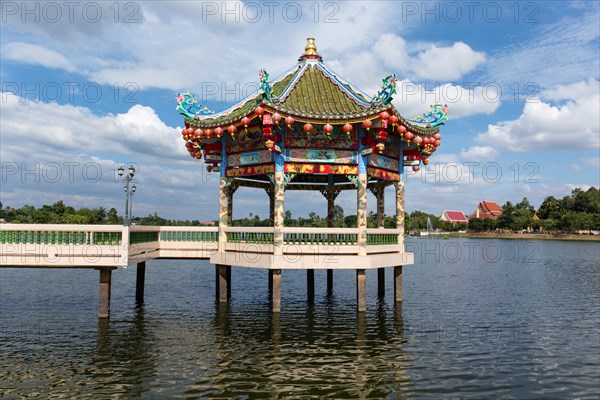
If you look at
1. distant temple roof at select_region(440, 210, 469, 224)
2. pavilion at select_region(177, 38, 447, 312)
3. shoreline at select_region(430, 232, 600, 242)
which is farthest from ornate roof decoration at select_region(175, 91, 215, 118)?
distant temple roof at select_region(440, 210, 469, 224)

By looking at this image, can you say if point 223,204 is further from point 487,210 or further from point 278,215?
point 487,210

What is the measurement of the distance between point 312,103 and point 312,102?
11cm

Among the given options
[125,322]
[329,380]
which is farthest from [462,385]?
[125,322]

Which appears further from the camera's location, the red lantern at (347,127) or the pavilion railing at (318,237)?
the pavilion railing at (318,237)

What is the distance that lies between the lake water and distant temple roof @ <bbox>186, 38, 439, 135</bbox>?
835 centimetres

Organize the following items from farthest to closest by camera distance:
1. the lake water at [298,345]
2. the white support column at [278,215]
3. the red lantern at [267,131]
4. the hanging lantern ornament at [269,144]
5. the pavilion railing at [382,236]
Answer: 1. the pavilion railing at [382,236]
2. the white support column at [278,215]
3. the hanging lantern ornament at [269,144]
4. the red lantern at [267,131]
5. the lake water at [298,345]

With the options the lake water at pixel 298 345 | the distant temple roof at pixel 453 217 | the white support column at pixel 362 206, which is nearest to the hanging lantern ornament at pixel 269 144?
the white support column at pixel 362 206

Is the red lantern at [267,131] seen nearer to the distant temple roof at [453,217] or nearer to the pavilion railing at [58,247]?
the pavilion railing at [58,247]

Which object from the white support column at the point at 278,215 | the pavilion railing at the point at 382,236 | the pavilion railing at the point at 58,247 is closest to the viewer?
the pavilion railing at the point at 58,247

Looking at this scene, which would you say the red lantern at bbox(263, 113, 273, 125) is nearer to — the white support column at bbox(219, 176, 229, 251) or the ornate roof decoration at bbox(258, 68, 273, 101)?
the ornate roof decoration at bbox(258, 68, 273, 101)

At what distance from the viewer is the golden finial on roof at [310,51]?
2352 cm

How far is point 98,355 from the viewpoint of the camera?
14.7 metres

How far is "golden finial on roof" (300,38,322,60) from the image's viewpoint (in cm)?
2352

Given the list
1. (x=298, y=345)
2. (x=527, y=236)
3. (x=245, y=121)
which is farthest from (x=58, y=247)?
(x=527, y=236)
